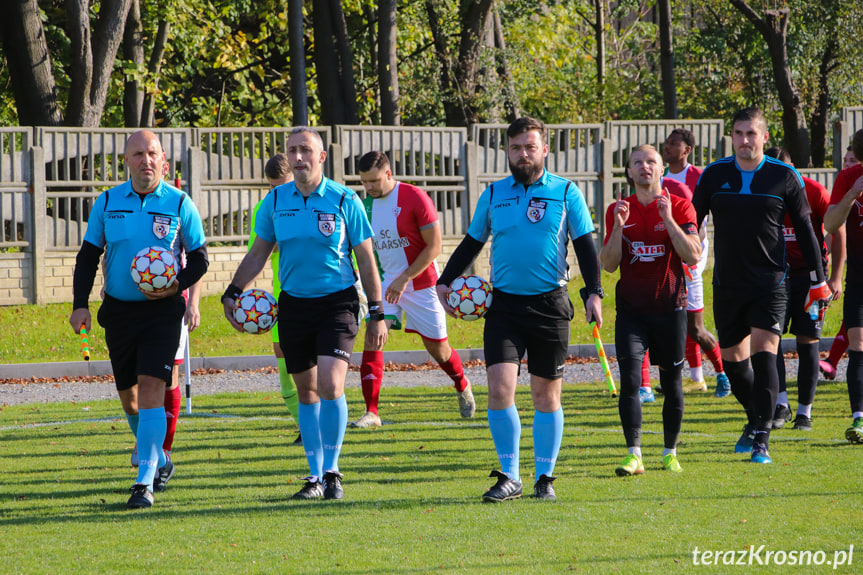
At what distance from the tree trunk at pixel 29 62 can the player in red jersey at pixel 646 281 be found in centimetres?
1531

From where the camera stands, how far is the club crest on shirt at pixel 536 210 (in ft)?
21.5

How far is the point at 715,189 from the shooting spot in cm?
764

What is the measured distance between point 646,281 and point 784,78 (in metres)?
20.1

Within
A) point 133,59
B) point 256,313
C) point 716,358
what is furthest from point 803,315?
point 133,59

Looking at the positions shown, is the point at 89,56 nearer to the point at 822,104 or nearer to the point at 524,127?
the point at 524,127

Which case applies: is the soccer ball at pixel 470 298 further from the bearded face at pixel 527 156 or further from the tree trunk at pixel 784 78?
the tree trunk at pixel 784 78

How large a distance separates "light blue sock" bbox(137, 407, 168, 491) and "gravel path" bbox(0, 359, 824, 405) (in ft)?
18.1

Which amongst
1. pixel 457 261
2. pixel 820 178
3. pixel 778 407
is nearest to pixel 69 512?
pixel 457 261

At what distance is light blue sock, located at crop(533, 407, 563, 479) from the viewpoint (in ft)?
21.7

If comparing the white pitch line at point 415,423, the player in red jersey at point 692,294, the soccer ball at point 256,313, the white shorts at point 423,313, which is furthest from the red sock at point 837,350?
the soccer ball at point 256,313

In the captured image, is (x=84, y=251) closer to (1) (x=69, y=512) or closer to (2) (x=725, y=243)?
(1) (x=69, y=512)

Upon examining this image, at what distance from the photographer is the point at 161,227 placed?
670cm

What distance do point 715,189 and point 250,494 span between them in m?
3.75

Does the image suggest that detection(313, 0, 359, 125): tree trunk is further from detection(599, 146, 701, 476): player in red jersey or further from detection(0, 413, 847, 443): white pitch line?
detection(599, 146, 701, 476): player in red jersey
